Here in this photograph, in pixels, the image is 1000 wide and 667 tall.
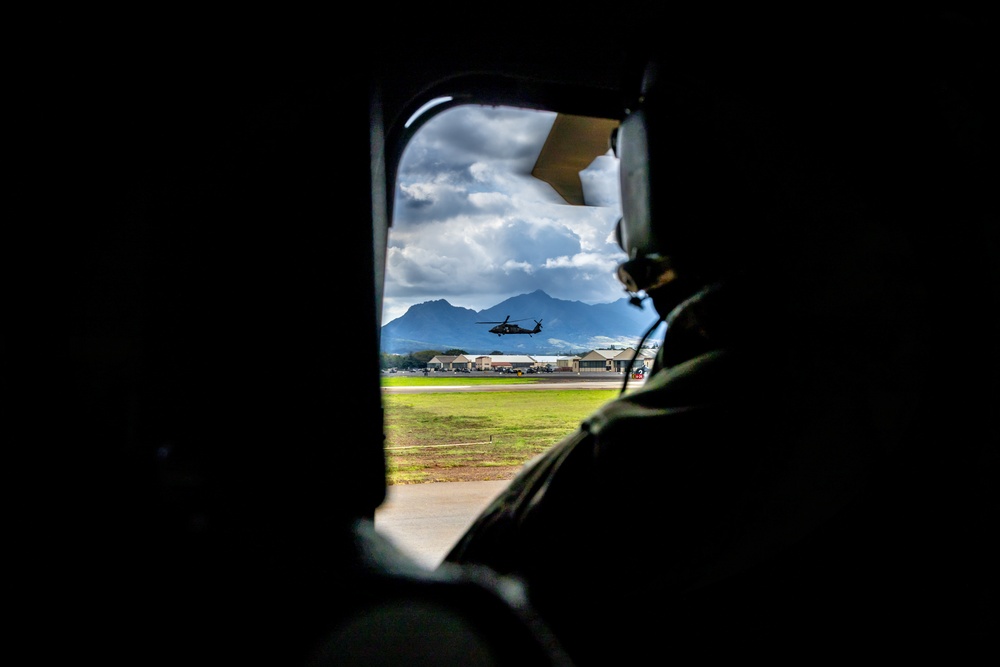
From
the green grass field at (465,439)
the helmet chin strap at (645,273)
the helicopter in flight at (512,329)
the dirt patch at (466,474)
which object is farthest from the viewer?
the helicopter in flight at (512,329)

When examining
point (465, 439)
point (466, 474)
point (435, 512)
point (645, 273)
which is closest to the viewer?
point (645, 273)

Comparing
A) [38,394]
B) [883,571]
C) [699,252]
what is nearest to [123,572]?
[38,394]

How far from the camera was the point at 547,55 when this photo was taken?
1472mm

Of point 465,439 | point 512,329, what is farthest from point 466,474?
point 512,329

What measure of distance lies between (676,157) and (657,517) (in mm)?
650

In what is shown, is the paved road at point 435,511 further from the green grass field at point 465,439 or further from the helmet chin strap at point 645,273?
the helmet chin strap at point 645,273

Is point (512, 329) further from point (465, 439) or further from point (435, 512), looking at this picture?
point (435, 512)

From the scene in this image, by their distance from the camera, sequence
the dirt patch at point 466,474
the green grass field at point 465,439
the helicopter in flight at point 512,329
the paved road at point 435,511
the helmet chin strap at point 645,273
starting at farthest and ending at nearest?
the helicopter in flight at point 512,329 → the dirt patch at point 466,474 → the green grass field at point 465,439 → the paved road at point 435,511 → the helmet chin strap at point 645,273

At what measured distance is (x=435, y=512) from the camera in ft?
9.56

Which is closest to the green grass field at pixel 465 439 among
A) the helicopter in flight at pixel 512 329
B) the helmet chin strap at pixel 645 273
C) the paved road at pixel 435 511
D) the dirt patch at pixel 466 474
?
the dirt patch at pixel 466 474

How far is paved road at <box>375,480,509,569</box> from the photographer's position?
90.5 inches

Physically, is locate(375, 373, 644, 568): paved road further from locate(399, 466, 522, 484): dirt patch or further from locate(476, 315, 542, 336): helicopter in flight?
locate(476, 315, 542, 336): helicopter in flight

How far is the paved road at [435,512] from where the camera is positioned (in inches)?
90.5

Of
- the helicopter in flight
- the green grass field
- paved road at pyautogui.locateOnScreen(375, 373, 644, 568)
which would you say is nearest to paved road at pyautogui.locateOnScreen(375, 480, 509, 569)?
paved road at pyautogui.locateOnScreen(375, 373, 644, 568)
